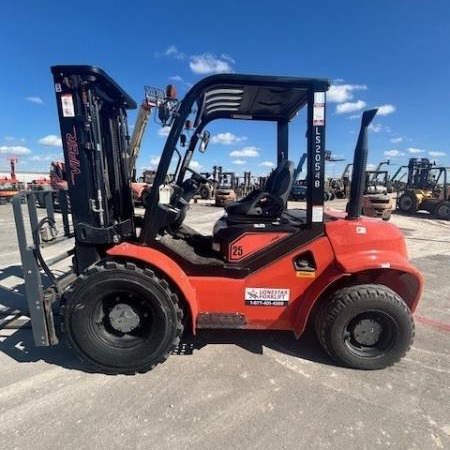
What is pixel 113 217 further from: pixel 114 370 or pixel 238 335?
pixel 238 335

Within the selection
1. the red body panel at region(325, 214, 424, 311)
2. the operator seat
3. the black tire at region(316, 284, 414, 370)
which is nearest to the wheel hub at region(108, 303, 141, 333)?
the operator seat

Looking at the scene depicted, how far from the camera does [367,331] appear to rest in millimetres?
3330

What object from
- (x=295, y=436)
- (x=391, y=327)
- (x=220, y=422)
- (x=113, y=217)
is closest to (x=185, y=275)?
(x=113, y=217)

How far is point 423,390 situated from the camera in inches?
119

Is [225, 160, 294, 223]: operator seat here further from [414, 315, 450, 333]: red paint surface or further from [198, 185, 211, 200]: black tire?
[414, 315, 450, 333]: red paint surface

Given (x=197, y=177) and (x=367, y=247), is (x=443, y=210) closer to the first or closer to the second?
(x=367, y=247)

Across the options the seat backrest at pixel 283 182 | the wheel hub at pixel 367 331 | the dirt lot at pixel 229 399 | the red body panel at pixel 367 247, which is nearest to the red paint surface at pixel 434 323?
the dirt lot at pixel 229 399

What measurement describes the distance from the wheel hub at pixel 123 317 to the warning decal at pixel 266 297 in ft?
3.59

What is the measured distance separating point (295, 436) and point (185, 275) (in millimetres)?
1609

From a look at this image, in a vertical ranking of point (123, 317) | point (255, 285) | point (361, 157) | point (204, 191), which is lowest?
point (123, 317)

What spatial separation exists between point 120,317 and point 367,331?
7.77 ft

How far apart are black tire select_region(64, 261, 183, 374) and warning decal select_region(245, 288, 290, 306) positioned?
2.23ft

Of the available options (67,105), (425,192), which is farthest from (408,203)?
(67,105)

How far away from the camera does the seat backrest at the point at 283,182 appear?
3.65m
